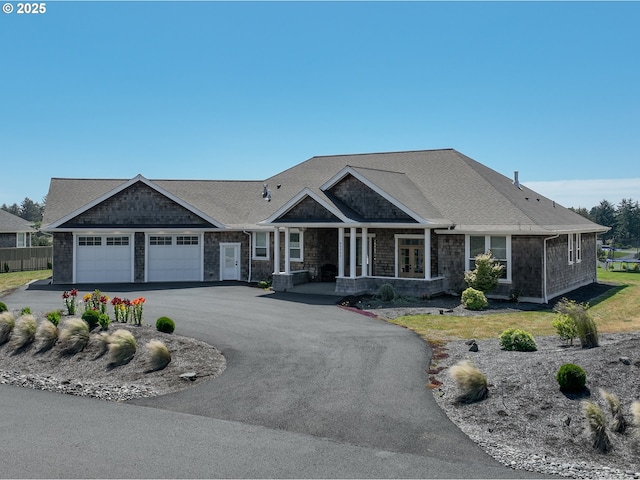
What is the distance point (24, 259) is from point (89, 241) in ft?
48.9

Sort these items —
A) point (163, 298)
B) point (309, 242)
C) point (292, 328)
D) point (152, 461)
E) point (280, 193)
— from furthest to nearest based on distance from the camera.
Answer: point (280, 193)
point (309, 242)
point (163, 298)
point (292, 328)
point (152, 461)

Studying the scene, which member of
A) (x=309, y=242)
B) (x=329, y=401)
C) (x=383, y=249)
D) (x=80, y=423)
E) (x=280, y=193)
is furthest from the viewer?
(x=280, y=193)

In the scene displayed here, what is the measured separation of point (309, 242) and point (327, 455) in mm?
20915

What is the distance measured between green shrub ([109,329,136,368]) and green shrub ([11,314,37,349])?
10.7 feet

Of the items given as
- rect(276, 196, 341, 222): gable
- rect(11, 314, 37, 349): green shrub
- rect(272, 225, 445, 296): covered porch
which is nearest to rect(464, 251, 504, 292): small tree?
rect(272, 225, 445, 296): covered porch

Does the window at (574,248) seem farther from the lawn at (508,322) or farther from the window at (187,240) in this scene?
the window at (187,240)

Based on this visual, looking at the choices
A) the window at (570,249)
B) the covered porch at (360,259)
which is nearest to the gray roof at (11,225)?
the covered porch at (360,259)

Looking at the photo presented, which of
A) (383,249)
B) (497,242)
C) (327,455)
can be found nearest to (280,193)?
(383,249)

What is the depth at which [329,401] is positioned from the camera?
36.2ft

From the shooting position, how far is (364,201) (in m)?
26.8

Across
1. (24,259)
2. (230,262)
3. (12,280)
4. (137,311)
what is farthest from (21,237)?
(137,311)

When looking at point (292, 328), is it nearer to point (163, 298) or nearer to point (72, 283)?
point (163, 298)

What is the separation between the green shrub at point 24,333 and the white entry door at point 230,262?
14948 millimetres

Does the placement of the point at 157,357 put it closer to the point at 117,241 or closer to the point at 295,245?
the point at 295,245
